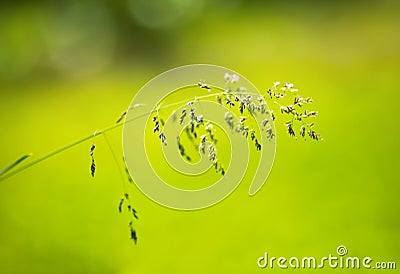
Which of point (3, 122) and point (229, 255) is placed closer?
point (229, 255)

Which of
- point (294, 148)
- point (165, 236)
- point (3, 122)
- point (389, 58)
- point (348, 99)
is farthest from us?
point (389, 58)

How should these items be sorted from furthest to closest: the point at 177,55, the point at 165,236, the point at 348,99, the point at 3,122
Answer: the point at 177,55 → the point at 3,122 → the point at 348,99 → the point at 165,236

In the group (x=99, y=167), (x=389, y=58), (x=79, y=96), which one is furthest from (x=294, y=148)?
(x=79, y=96)

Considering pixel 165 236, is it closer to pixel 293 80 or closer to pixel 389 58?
pixel 293 80

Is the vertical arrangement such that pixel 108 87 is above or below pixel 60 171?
above

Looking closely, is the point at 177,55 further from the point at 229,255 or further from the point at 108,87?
the point at 229,255

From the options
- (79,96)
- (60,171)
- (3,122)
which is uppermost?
(79,96)
